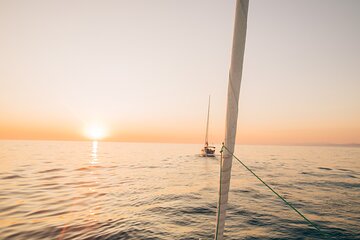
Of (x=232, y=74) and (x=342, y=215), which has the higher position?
(x=232, y=74)

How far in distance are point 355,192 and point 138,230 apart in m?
26.7

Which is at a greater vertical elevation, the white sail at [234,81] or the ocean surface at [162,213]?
the white sail at [234,81]

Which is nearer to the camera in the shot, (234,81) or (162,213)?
(234,81)

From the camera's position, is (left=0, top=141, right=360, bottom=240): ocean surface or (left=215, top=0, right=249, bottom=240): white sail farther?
(left=0, top=141, right=360, bottom=240): ocean surface

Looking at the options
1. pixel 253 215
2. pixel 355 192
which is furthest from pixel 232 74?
pixel 355 192

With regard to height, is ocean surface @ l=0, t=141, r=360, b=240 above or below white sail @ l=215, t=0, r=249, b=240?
below

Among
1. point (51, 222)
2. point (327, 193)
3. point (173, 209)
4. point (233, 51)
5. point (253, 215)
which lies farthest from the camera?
point (327, 193)

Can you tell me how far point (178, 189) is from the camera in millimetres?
25359

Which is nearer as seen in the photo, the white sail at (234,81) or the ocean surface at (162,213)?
the white sail at (234,81)

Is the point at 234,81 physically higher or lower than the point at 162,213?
higher

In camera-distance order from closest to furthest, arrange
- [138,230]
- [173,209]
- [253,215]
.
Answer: [138,230], [253,215], [173,209]

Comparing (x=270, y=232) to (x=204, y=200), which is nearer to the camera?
(x=270, y=232)

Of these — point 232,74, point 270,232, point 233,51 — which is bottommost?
point 270,232

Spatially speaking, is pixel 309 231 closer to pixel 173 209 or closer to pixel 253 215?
pixel 253 215
